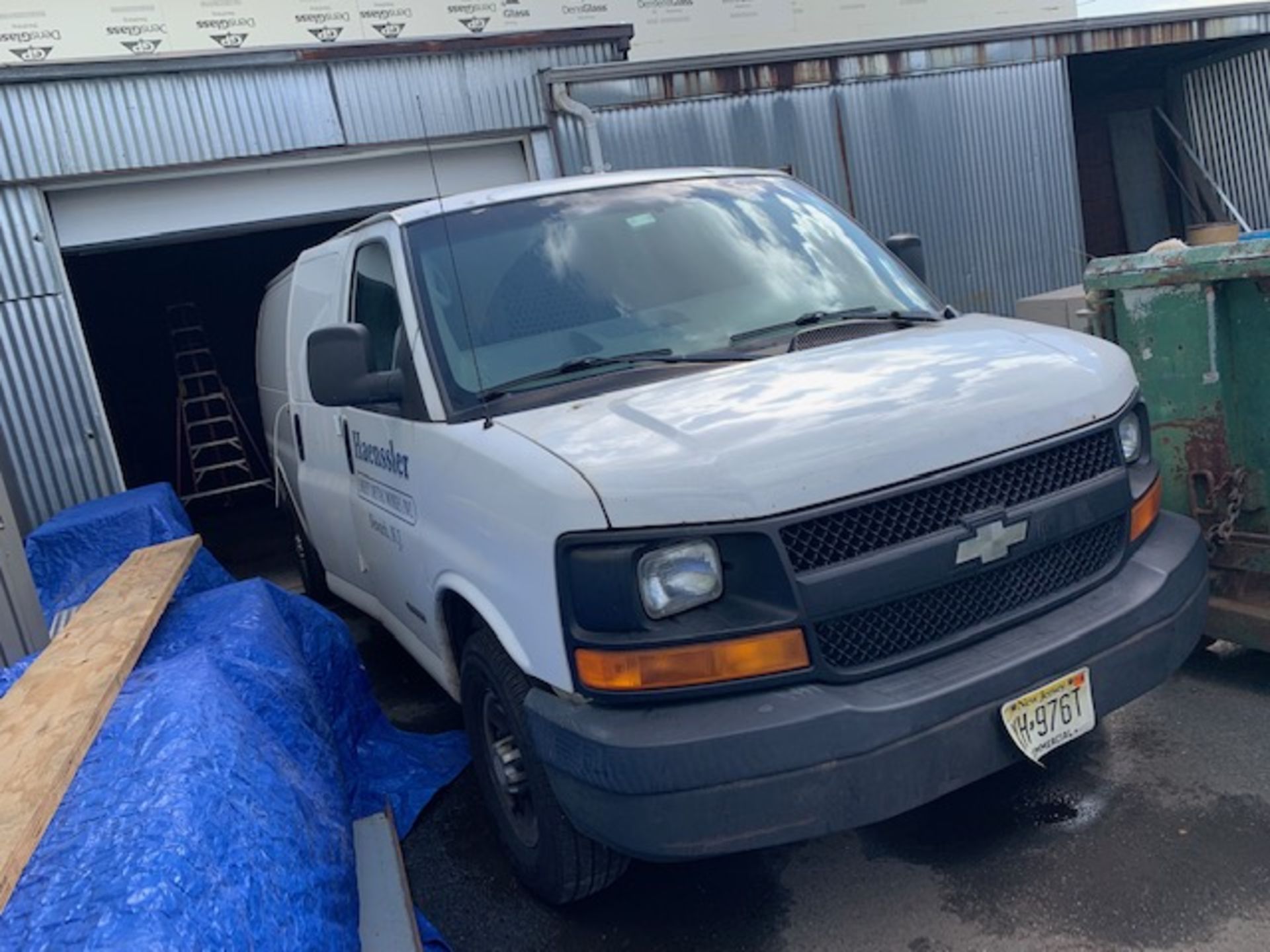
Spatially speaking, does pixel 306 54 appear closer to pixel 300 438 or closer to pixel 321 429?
pixel 300 438

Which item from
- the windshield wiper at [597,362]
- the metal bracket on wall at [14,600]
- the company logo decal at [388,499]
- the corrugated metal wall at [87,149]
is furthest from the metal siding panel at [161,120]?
the windshield wiper at [597,362]

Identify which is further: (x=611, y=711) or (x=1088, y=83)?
(x=1088, y=83)

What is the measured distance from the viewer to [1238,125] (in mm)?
12438

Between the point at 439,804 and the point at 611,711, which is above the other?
the point at 611,711

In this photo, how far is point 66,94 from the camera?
278 inches

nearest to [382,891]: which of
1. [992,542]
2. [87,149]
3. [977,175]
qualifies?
[992,542]

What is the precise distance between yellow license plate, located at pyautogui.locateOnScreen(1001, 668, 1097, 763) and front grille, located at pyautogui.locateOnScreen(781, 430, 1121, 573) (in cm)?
47

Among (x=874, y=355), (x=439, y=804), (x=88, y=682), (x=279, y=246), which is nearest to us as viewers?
(x=88, y=682)

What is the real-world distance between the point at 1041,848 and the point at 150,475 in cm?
1464

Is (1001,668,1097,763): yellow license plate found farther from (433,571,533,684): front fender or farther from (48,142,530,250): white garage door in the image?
(48,142,530,250): white garage door

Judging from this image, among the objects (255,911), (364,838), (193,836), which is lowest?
(364,838)

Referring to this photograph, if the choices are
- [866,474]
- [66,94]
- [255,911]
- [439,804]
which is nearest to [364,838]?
[439,804]

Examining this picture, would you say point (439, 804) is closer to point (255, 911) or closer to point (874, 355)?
point (255, 911)

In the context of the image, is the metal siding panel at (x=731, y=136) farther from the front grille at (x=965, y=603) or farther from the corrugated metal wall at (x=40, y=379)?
the front grille at (x=965, y=603)
